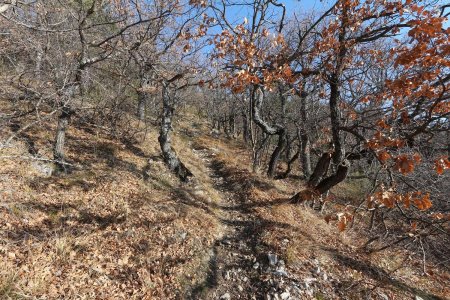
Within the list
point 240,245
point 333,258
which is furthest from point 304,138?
point 240,245

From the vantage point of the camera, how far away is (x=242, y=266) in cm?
691

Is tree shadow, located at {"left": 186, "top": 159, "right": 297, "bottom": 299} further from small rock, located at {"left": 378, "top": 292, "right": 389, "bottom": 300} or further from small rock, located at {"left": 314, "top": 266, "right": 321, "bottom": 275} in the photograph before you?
small rock, located at {"left": 378, "top": 292, "right": 389, "bottom": 300}

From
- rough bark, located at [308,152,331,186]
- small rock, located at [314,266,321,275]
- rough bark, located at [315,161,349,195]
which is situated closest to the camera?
small rock, located at [314,266,321,275]

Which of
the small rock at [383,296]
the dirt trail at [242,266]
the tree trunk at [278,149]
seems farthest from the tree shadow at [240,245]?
the small rock at [383,296]

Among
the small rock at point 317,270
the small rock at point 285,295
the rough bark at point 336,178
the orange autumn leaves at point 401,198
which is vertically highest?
the orange autumn leaves at point 401,198

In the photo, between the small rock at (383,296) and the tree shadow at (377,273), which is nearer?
the small rock at (383,296)

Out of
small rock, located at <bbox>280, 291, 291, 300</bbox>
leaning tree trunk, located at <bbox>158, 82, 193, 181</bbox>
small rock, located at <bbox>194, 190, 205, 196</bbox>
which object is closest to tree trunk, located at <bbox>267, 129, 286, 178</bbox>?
leaning tree trunk, located at <bbox>158, 82, 193, 181</bbox>

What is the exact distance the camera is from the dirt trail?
6.05 m

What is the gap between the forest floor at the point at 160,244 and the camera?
5.41 metres

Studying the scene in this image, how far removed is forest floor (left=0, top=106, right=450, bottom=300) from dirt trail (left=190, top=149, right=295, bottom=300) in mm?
25

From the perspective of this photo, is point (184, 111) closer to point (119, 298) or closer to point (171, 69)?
point (171, 69)

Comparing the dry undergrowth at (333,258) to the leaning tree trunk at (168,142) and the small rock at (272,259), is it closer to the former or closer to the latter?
the small rock at (272,259)

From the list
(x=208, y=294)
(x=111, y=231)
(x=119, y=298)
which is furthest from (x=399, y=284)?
(x=111, y=231)

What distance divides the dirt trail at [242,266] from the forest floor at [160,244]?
1.0 inches
